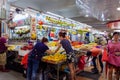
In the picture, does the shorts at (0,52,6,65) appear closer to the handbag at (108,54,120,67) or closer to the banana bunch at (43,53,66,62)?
the banana bunch at (43,53,66,62)

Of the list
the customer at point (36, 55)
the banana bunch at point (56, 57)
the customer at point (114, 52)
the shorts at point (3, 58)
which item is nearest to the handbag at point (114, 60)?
the customer at point (114, 52)

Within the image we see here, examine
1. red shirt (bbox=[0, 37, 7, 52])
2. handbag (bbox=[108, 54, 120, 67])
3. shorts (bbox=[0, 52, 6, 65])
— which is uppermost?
red shirt (bbox=[0, 37, 7, 52])

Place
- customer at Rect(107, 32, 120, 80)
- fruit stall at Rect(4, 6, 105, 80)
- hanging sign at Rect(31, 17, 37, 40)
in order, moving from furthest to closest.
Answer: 1. hanging sign at Rect(31, 17, 37, 40)
2. fruit stall at Rect(4, 6, 105, 80)
3. customer at Rect(107, 32, 120, 80)

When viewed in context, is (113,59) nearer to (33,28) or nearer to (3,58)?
(33,28)

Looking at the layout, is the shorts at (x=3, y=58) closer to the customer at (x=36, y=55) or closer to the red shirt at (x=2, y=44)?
the red shirt at (x=2, y=44)

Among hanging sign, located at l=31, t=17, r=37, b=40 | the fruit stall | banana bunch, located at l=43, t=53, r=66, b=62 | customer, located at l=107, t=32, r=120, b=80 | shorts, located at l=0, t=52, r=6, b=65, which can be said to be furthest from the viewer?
hanging sign, located at l=31, t=17, r=37, b=40

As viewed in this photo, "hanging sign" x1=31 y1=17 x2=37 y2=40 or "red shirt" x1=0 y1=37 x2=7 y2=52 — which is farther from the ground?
Result: "hanging sign" x1=31 y1=17 x2=37 y2=40

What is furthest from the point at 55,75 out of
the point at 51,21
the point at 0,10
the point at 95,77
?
the point at 0,10

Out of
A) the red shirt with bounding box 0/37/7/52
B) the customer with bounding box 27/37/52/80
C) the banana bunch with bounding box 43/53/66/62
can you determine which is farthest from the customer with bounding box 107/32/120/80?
the red shirt with bounding box 0/37/7/52

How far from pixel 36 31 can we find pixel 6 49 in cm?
139

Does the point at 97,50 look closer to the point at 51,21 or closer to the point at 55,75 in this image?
the point at 55,75

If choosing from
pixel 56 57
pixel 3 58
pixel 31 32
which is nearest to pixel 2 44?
pixel 3 58

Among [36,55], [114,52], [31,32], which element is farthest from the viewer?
[31,32]

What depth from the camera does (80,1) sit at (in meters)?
5.87
